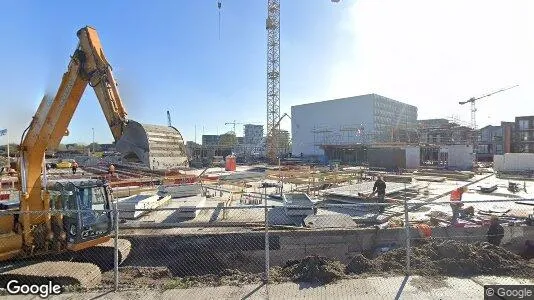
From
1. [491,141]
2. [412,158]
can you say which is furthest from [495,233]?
[491,141]

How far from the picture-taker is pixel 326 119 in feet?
234

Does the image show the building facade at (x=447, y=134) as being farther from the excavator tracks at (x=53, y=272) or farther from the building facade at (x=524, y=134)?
the excavator tracks at (x=53, y=272)

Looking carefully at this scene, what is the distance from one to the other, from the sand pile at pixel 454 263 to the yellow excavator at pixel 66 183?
592cm

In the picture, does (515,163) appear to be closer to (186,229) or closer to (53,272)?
(186,229)

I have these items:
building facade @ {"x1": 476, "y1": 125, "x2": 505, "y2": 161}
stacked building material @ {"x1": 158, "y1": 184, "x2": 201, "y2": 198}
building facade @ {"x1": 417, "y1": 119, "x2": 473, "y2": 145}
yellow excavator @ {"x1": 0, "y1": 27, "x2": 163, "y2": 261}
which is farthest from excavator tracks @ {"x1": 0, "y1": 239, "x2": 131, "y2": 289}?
building facade @ {"x1": 476, "y1": 125, "x2": 505, "y2": 161}

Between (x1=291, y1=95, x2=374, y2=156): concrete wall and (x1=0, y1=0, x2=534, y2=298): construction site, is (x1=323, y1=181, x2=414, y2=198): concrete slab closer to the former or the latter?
(x1=0, y1=0, x2=534, y2=298): construction site

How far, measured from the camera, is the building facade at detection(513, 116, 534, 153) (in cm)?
6875

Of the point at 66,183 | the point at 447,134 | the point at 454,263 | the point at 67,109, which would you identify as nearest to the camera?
the point at 454,263

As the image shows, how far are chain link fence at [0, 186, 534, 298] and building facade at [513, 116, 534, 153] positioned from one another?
213 ft

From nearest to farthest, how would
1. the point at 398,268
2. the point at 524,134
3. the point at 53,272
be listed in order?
1. the point at 398,268
2. the point at 53,272
3. the point at 524,134

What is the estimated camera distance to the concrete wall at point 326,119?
2557 inches

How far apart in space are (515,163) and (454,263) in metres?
37.9

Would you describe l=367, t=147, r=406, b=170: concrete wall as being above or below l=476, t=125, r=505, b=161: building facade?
below

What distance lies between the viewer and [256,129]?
156250 mm
